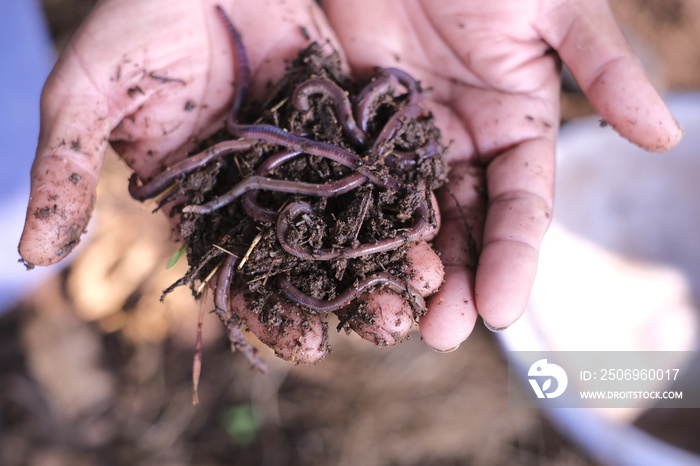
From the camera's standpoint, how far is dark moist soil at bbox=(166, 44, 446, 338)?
404cm

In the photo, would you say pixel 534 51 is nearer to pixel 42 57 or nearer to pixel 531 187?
pixel 531 187

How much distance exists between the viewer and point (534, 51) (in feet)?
16.6

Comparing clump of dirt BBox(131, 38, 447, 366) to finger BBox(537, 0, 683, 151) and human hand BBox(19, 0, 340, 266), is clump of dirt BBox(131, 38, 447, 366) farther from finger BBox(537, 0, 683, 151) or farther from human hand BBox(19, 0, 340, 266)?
finger BBox(537, 0, 683, 151)

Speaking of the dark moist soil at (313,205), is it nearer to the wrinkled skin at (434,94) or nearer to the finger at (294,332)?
the finger at (294,332)

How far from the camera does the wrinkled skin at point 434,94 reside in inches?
160

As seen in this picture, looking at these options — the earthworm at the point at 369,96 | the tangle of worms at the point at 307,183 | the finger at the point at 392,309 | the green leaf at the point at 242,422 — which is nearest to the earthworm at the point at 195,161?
the tangle of worms at the point at 307,183

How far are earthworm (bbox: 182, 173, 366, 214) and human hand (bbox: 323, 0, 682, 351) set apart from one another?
2.93 feet

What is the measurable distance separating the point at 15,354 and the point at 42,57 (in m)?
3.85

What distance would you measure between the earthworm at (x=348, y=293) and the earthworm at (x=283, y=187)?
2.34ft

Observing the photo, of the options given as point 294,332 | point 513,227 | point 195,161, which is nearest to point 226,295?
point 294,332

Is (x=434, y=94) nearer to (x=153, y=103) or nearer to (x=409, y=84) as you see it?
(x=409, y=84)

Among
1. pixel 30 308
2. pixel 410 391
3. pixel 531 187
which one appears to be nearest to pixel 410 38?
pixel 531 187

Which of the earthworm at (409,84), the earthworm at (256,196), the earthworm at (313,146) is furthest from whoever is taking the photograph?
the earthworm at (409,84)

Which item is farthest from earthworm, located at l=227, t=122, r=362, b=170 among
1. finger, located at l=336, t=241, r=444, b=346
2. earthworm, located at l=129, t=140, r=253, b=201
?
finger, located at l=336, t=241, r=444, b=346
